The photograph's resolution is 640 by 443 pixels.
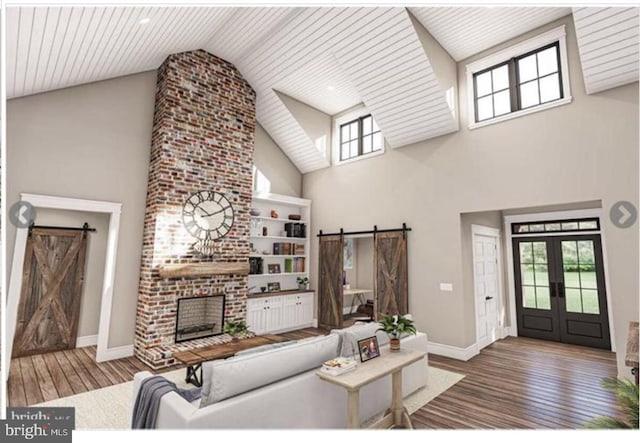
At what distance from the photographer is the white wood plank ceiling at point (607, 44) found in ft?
11.7

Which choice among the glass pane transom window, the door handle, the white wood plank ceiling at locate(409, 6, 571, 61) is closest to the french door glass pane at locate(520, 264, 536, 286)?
the door handle

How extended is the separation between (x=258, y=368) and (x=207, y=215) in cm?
357

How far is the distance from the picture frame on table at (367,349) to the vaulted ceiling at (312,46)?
3785 millimetres

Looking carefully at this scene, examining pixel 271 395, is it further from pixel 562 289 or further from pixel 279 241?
pixel 562 289

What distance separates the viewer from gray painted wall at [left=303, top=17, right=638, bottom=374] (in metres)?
3.85

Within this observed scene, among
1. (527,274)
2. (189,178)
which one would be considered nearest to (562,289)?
(527,274)

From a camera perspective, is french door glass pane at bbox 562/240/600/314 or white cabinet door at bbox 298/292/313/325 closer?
french door glass pane at bbox 562/240/600/314

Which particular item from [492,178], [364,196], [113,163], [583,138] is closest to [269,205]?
[364,196]

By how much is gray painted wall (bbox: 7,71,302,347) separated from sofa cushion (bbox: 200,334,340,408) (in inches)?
137

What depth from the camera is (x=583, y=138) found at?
413 cm

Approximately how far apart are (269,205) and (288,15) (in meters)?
3.43

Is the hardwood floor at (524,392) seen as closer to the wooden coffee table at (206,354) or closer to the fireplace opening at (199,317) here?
the wooden coffee table at (206,354)

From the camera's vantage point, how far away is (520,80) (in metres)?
4.86

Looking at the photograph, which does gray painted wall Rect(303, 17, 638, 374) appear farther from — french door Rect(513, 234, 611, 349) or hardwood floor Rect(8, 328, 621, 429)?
french door Rect(513, 234, 611, 349)
